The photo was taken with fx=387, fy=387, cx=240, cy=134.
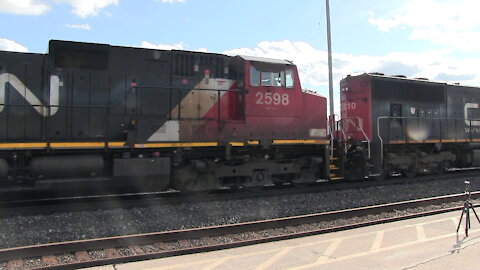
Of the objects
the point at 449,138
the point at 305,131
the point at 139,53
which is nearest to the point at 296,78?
the point at 305,131

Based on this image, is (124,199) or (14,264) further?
(124,199)

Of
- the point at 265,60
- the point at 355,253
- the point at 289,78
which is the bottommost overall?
the point at 355,253

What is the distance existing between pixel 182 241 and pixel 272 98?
509 centimetres

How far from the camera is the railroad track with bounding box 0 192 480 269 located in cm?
497

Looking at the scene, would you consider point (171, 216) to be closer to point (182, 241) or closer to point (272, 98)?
point (182, 241)

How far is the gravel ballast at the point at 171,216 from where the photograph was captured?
21.0ft

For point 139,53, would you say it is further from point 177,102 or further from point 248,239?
point 248,239

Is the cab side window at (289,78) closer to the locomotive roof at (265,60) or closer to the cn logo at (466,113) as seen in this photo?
the locomotive roof at (265,60)

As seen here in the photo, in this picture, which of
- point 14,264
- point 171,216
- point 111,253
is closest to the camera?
point 14,264

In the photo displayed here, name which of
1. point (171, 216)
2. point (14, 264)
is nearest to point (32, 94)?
point (171, 216)

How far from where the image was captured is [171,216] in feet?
25.2

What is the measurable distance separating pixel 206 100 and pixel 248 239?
4.34 meters

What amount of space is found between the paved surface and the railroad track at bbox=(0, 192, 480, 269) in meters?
0.14

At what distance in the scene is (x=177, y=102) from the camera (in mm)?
9211
